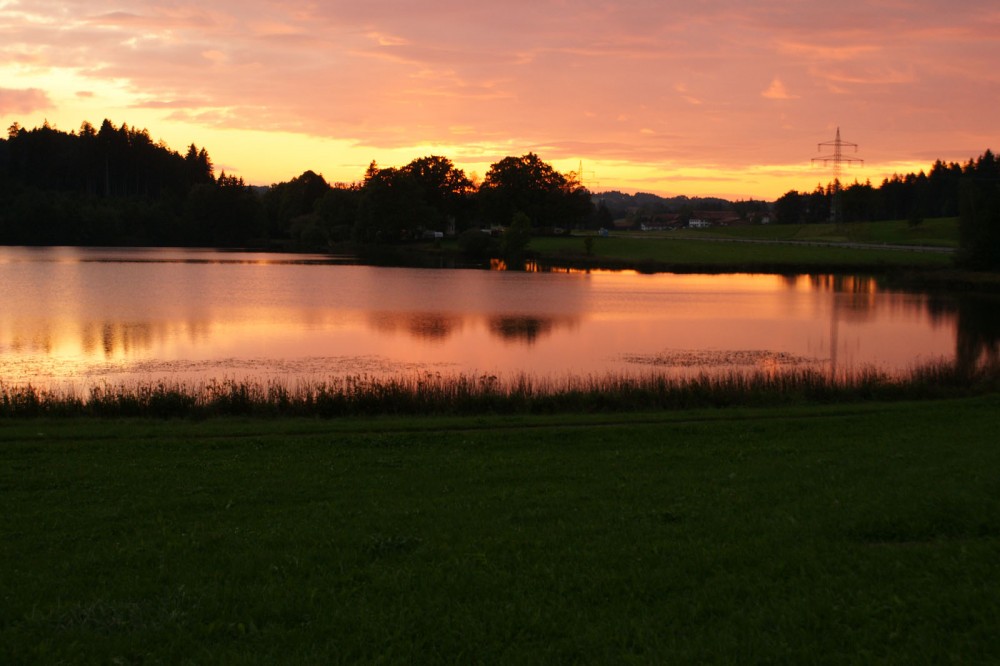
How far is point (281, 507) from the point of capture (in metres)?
10.6

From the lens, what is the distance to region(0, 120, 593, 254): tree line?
138 meters

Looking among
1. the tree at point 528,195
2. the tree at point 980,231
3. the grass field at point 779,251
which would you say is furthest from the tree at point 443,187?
the tree at point 980,231

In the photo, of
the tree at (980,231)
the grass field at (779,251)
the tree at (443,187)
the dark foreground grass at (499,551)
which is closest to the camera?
the dark foreground grass at (499,551)

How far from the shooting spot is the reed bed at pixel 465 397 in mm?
19547

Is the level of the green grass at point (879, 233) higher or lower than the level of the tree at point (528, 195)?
lower

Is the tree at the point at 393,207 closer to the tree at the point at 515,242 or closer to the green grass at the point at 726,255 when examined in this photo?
the green grass at the point at 726,255

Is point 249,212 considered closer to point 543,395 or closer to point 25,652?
point 543,395

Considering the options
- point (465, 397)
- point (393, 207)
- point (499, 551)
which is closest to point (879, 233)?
point (393, 207)

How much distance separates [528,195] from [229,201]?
57.2 meters

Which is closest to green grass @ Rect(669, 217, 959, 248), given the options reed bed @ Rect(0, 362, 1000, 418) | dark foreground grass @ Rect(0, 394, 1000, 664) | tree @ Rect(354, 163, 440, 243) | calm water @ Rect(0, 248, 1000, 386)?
tree @ Rect(354, 163, 440, 243)

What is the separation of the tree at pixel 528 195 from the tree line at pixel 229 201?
206 mm

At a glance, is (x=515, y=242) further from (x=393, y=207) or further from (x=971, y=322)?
(x=971, y=322)

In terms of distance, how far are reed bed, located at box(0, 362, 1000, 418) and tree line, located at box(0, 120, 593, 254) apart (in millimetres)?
96760

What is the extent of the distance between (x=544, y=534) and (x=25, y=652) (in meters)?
4.87
